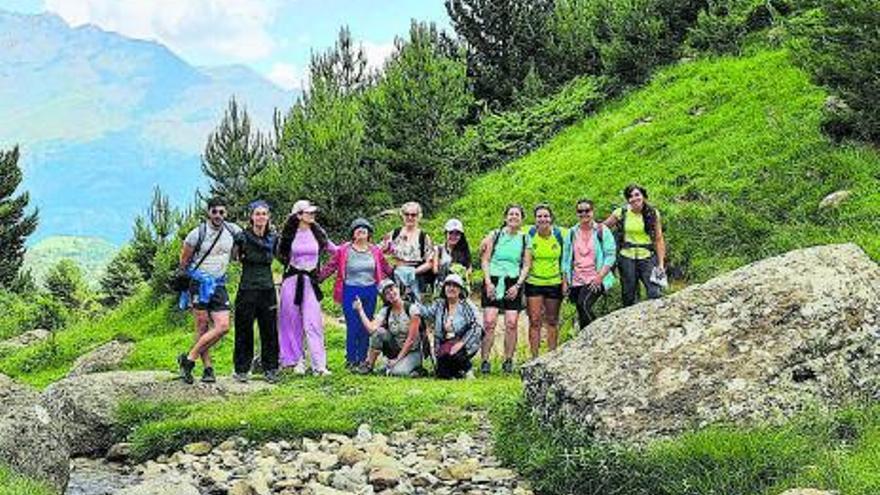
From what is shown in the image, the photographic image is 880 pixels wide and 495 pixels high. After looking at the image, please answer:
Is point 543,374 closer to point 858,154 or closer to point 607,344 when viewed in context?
point 607,344

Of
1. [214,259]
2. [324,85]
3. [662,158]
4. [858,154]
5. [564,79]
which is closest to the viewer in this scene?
[214,259]

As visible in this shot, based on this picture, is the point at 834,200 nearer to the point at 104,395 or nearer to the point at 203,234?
the point at 203,234

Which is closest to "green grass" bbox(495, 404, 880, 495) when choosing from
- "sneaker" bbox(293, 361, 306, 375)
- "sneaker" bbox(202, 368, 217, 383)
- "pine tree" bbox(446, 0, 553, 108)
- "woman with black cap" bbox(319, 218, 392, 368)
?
"sneaker" bbox(202, 368, 217, 383)

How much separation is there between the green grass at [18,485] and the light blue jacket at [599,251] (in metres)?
7.46

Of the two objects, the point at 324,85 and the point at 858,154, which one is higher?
the point at 324,85

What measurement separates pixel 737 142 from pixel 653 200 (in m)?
2.65

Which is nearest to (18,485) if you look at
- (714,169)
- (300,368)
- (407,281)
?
(300,368)

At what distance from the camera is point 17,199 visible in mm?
53844

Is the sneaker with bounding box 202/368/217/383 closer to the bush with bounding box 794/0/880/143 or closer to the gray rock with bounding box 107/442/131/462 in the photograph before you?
the gray rock with bounding box 107/442/131/462

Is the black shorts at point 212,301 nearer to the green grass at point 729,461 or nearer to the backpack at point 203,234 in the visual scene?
the backpack at point 203,234

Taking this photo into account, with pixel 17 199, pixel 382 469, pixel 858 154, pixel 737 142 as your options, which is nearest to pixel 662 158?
pixel 737 142

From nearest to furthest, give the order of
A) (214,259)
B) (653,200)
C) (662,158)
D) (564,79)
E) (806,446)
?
1. (806,446)
2. (214,259)
3. (653,200)
4. (662,158)
5. (564,79)

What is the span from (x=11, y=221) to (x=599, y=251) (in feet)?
153

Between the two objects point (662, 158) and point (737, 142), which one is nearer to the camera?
point (737, 142)
